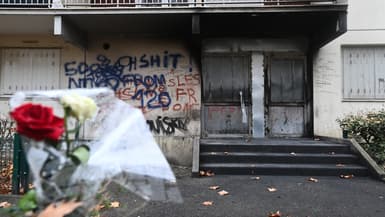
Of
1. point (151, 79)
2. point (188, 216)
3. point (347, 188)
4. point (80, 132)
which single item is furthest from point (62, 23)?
point (80, 132)

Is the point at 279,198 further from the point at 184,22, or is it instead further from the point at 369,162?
the point at 184,22

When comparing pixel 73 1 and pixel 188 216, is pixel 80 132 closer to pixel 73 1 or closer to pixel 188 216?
pixel 188 216

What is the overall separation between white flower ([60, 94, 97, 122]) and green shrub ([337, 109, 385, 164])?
7.93 metres

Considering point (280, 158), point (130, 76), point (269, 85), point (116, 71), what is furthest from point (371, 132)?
point (116, 71)

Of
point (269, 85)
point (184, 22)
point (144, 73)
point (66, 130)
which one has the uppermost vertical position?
point (184, 22)

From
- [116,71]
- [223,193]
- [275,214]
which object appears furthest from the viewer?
[116,71]

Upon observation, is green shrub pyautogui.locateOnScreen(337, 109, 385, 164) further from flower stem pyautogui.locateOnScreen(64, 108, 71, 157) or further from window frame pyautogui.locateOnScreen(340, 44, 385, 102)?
flower stem pyautogui.locateOnScreen(64, 108, 71, 157)

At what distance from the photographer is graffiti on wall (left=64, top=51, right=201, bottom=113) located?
1016cm

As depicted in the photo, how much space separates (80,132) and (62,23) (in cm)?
761

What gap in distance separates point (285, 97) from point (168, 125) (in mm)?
2972

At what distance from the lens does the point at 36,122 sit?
1.44 m

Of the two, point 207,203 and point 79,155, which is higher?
point 79,155

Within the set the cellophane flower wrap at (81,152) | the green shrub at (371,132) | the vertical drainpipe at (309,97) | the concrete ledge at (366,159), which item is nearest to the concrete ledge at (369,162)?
the concrete ledge at (366,159)

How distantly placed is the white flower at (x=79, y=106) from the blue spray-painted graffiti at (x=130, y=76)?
28.2 feet
